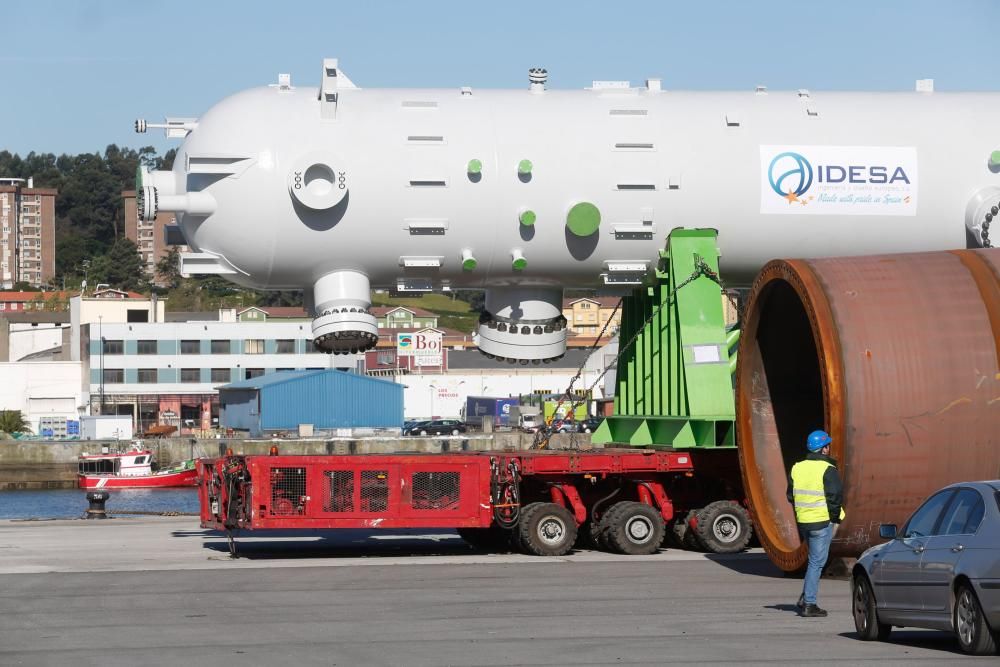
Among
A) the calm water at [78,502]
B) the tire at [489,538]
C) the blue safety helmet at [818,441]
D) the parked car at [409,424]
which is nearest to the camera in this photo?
the blue safety helmet at [818,441]

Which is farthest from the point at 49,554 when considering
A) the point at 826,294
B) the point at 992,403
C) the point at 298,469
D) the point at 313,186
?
A: the point at 992,403

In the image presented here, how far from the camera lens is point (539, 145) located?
71.3 feet

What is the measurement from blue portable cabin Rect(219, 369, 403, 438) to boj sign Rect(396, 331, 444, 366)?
15.4 meters

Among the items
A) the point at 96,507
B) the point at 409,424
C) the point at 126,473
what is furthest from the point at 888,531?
the point at 409,424

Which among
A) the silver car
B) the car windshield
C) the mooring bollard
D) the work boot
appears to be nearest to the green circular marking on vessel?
the work boot

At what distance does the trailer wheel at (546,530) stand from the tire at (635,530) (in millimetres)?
595

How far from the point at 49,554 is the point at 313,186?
632 centimetres

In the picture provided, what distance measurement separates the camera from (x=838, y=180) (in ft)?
73.2

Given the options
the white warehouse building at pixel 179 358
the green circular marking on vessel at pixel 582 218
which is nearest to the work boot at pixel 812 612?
the green circular marking on vessel at pixel 582 218

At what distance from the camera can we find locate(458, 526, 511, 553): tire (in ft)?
73.3

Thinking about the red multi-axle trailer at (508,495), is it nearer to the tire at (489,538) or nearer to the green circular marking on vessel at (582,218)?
the tire at (489,538)

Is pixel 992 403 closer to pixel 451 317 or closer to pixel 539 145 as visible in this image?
pixel 539 145

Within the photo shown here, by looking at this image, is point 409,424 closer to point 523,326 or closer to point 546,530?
point 523,326

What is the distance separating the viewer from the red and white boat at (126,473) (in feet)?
236
